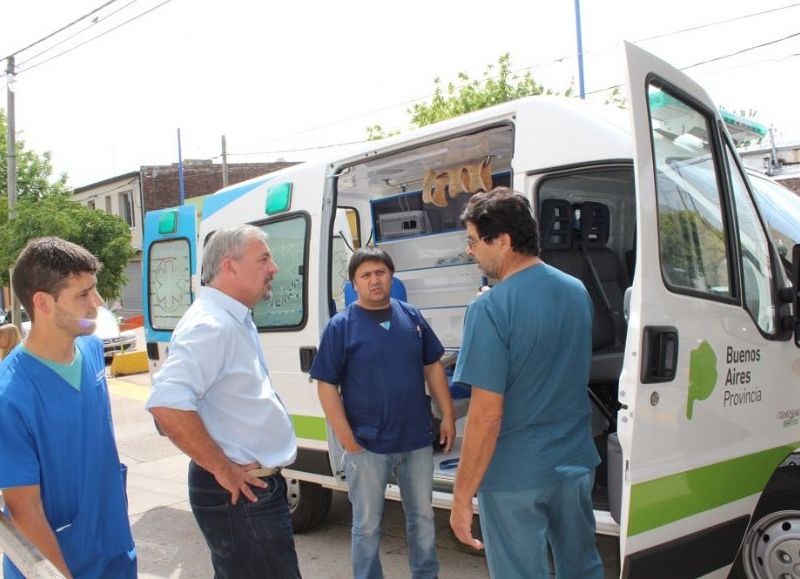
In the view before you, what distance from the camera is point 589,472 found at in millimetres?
2467

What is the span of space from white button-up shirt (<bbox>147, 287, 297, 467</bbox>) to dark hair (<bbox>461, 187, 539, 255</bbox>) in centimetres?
89

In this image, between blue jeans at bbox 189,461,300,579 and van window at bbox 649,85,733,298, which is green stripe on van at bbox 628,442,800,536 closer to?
van window at bbox 649,85,733,298

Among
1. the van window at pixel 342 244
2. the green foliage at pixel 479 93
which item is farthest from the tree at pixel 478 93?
the van window at pixel 342 244

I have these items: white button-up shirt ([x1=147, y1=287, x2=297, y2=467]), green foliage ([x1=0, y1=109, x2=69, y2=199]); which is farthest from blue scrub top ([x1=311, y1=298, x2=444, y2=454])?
green foliage ([x1=0, y1=109, x2=69, y2=199])

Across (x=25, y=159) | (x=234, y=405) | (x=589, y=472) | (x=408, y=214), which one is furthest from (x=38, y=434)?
(x=25, y=159)

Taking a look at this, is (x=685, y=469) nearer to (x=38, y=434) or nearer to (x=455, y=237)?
(x=38, y=434)

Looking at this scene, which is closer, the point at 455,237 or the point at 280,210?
the point at 280,210

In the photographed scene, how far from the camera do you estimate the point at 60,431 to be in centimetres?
209

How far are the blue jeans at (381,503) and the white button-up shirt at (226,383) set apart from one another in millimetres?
1068

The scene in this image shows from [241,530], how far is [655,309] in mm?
1564

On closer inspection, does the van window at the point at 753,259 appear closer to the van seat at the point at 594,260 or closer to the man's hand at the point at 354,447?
the van seat at the point at 594,260

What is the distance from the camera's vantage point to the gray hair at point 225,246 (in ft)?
8.12

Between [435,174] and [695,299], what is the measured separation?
322 cm

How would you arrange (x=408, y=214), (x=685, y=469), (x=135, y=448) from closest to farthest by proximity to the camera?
(x=685, y=469) → (x=408, y=214) → (x=135, y=448)
